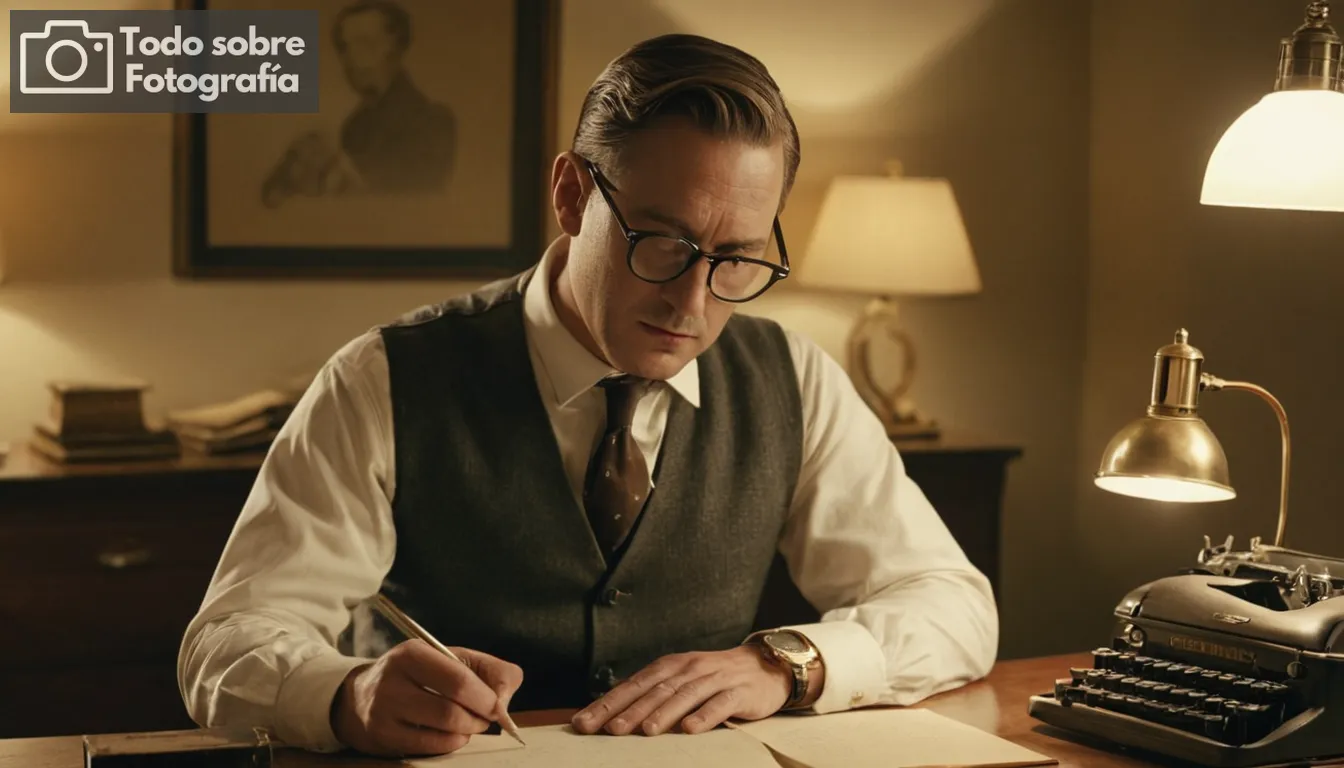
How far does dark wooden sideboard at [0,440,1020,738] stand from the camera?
3172mm

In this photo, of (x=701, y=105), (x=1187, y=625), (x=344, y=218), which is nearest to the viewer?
(x=1187, y=625)

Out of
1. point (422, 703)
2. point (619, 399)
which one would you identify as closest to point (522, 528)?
point (619, 399)

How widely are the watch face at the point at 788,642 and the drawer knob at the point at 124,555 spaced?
1.86m

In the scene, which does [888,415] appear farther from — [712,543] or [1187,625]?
[1187,625]

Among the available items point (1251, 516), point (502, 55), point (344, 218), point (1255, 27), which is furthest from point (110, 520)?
point (1255, 27)

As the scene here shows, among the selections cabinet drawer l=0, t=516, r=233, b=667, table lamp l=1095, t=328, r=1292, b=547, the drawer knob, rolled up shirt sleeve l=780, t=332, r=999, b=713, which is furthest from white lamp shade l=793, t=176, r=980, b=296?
table lamp l=1095, t=328, r=1292, b=547

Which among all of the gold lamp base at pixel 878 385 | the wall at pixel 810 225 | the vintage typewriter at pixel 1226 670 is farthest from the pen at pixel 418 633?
the gold lamp base at pixel 878 385

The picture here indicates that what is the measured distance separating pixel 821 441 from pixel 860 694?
55 centimetres

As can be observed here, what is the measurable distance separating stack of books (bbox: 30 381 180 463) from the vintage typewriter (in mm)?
2208

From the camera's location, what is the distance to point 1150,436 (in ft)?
6.07

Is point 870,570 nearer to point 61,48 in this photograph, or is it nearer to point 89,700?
point 89,700

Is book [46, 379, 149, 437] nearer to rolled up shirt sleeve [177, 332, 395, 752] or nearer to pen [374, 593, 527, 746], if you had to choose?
rolled up shirt sleeve [177, 332, 395, 752]

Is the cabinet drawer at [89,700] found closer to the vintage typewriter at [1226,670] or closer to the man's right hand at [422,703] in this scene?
the man's right hand at [422,703]

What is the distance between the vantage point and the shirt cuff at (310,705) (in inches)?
65.1
